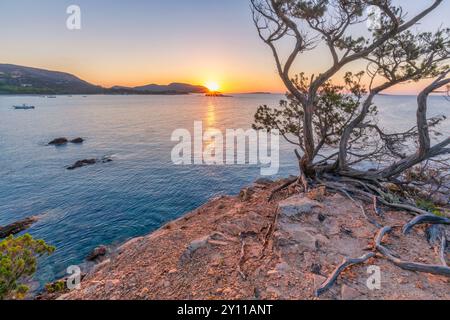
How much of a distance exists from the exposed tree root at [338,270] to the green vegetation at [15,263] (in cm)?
675

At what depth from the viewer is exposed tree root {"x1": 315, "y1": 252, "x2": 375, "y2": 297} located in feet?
14.6

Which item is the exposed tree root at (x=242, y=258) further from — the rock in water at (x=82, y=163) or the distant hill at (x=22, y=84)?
the distant hill at (x=22, y=84)

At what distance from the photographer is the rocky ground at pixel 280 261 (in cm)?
459

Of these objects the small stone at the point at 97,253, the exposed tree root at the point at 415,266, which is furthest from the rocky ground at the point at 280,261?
the small stone at the point at 97,253

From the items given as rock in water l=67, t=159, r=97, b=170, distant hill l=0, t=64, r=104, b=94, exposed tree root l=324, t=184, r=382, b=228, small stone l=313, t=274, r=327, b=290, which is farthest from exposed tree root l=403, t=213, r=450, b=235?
distant hill l=0, t=64, r=104, b=94

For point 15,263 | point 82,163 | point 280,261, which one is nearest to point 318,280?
point 280,261

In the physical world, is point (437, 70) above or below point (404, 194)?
above

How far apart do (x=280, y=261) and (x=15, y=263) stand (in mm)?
6697

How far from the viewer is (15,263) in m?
5.72

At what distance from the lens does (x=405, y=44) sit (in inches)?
364

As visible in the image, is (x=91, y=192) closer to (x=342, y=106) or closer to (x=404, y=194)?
(x=342, y=106)

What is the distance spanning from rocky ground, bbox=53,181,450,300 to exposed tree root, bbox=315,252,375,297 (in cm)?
9
